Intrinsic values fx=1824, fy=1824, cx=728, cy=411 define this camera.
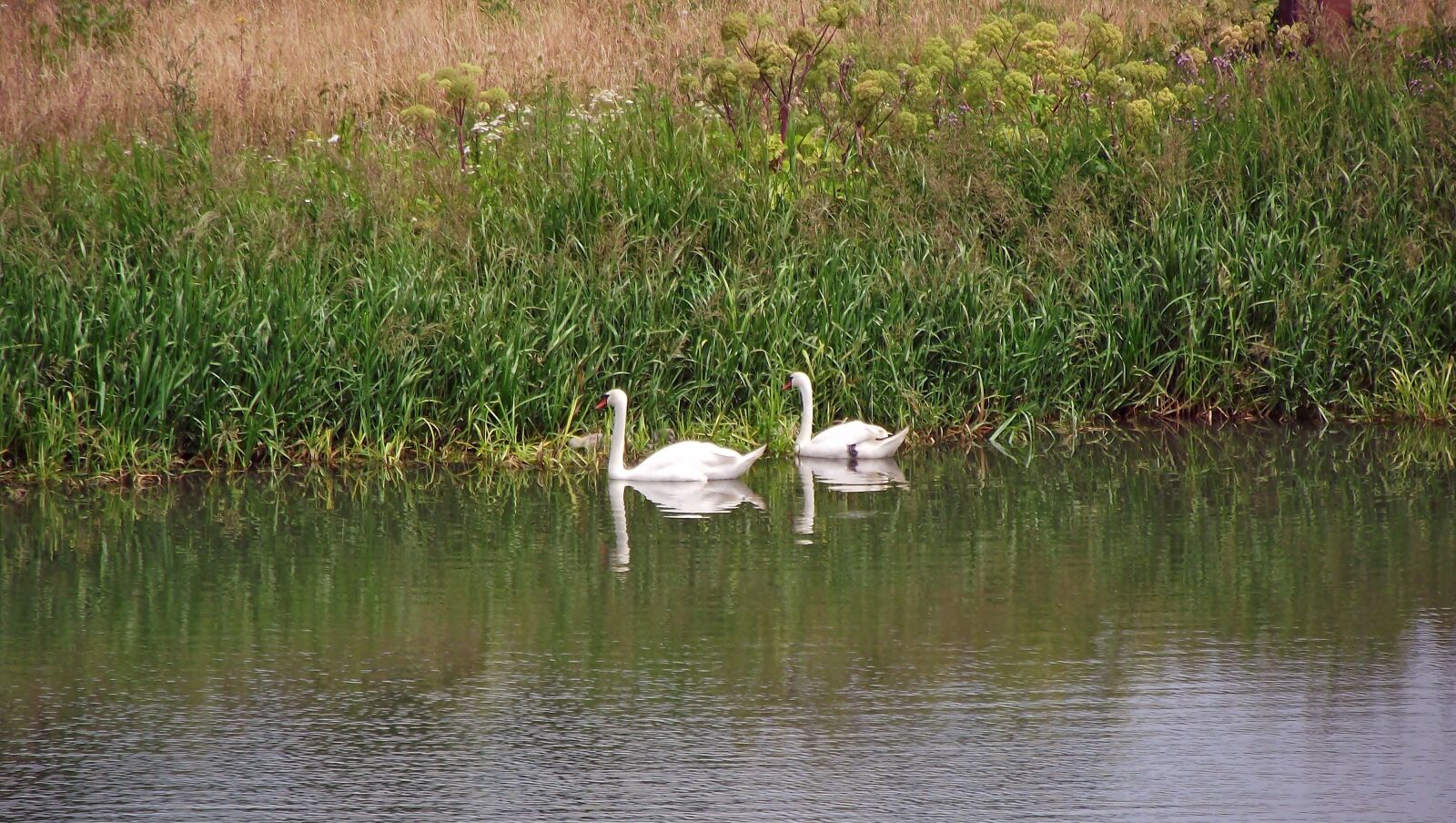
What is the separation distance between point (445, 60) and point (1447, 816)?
50.3 ft

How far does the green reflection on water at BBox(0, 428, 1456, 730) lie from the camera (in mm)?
6652

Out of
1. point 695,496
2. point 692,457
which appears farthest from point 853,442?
point 695,496

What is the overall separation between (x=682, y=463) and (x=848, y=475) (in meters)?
1.01

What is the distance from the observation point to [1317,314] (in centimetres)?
1218

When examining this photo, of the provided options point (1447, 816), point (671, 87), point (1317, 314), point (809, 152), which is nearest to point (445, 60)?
point (671, 87)

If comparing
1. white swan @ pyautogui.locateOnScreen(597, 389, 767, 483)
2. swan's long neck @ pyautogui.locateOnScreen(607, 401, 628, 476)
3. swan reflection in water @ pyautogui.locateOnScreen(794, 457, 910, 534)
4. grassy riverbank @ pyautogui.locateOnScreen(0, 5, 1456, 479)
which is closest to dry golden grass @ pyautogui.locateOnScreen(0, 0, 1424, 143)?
grassy riverbank @ pyautogui.locateOnScreen(0, 5, 1456, 479)

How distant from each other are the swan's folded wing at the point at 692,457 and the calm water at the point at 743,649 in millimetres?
306

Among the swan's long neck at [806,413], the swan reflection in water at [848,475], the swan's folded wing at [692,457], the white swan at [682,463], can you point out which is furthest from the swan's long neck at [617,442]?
the swan's long neck at [806,413]

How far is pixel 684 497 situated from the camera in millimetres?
10102

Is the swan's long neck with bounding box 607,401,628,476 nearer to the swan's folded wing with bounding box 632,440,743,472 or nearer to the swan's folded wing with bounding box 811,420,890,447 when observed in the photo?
the swan's folded wing with bounding box 632,440,743,472

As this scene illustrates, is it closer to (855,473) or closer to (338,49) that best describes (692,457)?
(855,473)

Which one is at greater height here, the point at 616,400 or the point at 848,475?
the point at 616,400

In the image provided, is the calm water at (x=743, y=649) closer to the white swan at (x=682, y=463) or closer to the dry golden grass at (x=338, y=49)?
the white swan at (x=682, y=463)

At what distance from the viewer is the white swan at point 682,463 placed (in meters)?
10.4
